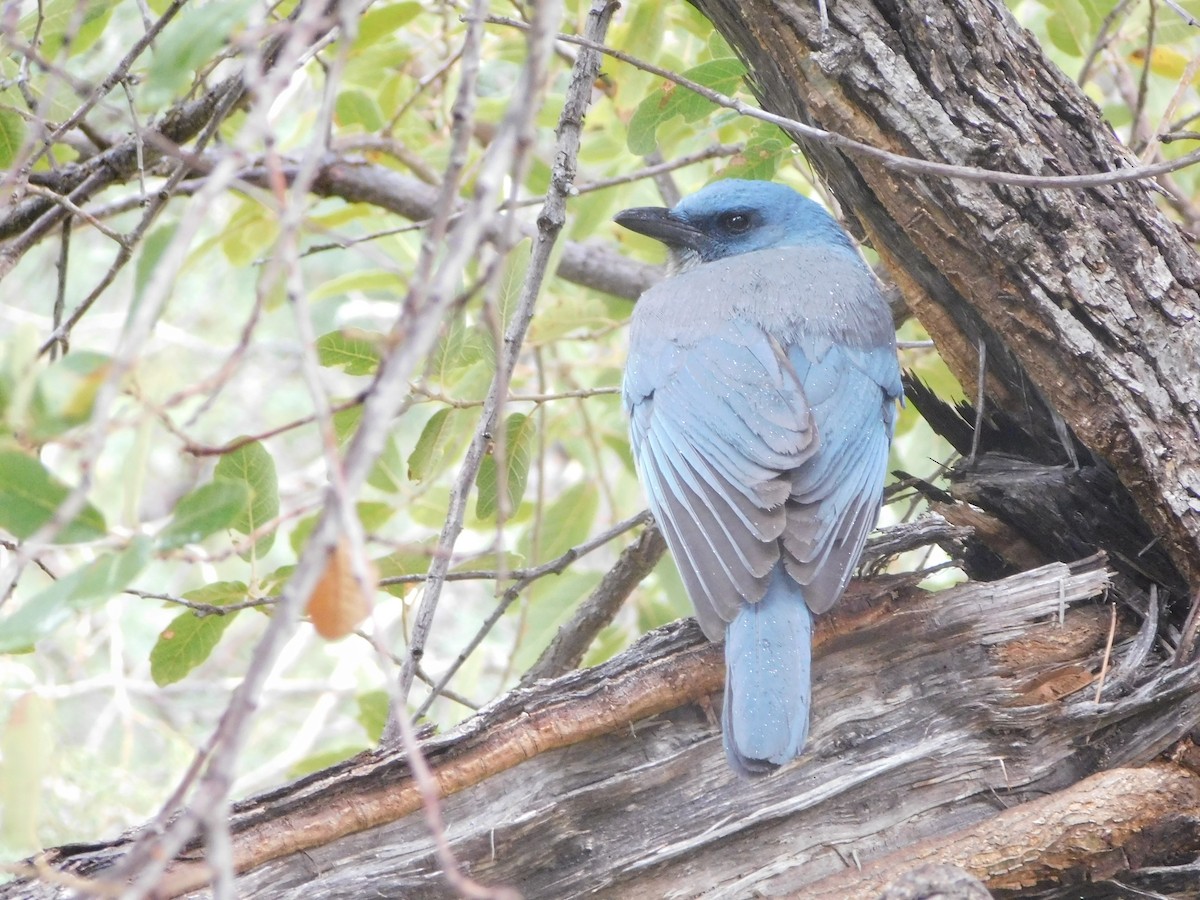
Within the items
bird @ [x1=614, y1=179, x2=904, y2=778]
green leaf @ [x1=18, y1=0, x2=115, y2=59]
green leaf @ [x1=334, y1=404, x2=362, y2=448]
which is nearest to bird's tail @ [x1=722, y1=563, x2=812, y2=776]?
bird @ [x1=614, y1=179, x2=904, y2=778]

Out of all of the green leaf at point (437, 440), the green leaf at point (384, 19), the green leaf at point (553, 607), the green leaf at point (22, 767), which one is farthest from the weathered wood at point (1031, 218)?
the green leaf at point (22, 767)

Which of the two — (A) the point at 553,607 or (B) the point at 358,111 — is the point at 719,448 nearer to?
(A) the point at 553,607

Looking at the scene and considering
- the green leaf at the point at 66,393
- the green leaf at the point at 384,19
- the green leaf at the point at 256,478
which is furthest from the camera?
the green leaf at the point at 384,19

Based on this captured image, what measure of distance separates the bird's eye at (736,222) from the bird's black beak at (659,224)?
10 centimetres

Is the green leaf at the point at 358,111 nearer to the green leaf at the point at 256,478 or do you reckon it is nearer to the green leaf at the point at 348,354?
the green leaf at the point at 348,354

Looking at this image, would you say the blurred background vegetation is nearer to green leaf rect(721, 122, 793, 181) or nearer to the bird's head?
green leaf rect(721, 122, 793, 181)

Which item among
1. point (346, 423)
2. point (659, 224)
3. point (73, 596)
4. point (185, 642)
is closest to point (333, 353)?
point (346, 423)

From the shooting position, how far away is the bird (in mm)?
2887

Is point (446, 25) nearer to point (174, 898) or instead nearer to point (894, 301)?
point (894, 301)

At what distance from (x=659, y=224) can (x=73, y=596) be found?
9.73 ft

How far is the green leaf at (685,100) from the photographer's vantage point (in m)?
3.73

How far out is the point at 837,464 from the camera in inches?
131

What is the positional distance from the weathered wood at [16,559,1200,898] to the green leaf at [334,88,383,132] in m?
2.72

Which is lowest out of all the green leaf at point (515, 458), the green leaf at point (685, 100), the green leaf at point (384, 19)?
the green leaf at point (515, 458)
